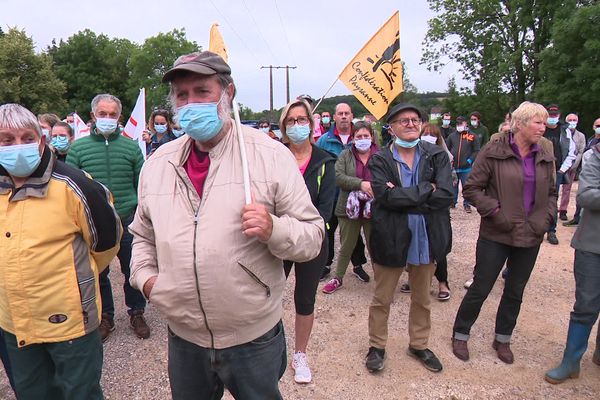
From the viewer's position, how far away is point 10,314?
2090 millimetres

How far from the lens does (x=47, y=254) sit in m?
2.04

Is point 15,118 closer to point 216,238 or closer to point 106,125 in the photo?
point 216,238

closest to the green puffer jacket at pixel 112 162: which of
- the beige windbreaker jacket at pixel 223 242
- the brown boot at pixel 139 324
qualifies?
the brown boot at pixel 139 324

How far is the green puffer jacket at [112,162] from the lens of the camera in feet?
12.0

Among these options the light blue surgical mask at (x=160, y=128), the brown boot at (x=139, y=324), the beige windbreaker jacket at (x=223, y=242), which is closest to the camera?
the beige windbreaker jacket at (x=223, y=242)

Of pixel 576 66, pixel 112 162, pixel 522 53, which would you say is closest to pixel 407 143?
Answer: pixel 112 162

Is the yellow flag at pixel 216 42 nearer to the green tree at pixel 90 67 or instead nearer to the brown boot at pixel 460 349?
the brown boot at pixel 460 349

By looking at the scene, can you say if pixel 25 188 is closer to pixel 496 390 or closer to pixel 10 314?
pixel 10 314

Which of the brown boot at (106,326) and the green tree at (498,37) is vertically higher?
the green tree at (498,37)

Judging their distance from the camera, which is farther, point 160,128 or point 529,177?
point 160,128

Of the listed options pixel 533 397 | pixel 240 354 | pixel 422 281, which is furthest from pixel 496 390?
pixel 240 354

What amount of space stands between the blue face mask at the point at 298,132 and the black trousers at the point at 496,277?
172cm

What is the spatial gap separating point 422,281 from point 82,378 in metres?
2.41

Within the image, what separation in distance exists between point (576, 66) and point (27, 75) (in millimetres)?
32169
